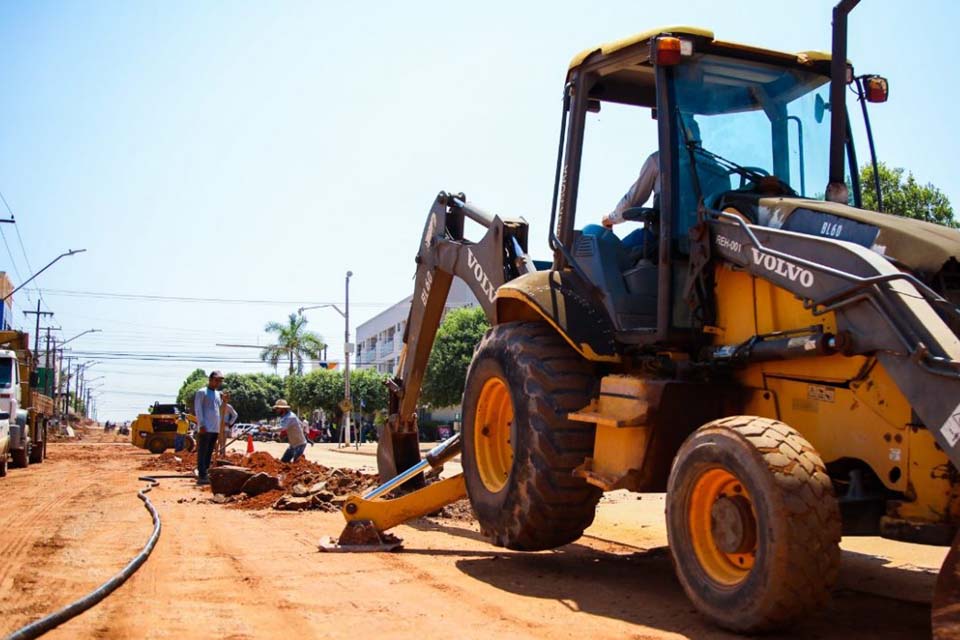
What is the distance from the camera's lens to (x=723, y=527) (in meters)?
4.88

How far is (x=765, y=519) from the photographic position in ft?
14.8

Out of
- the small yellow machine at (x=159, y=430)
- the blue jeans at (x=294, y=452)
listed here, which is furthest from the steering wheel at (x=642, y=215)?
the small yellow machine at (x=159, y=430)

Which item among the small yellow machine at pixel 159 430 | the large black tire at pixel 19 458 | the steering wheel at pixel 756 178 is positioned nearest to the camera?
the steering wheel at pixel 756 178

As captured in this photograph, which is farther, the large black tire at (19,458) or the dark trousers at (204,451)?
the large black tire at (19,458)

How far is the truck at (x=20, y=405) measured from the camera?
18.7 metres

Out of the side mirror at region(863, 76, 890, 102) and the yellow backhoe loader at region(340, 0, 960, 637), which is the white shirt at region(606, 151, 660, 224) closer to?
the yellow backhoe loader at region(340, 0, 960, 637)

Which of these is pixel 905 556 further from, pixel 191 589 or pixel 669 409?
pixel 191 589

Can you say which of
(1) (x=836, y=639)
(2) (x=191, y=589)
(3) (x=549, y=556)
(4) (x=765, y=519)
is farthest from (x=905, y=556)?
(2) (x=191, y=589)

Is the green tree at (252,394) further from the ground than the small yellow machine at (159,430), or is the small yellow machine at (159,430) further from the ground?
the green tree at (252,394)

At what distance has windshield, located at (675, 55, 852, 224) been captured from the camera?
6355 millimetres

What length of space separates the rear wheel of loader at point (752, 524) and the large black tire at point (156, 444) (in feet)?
103

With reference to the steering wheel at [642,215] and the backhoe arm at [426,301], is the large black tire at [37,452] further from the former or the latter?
the steering wheel at [642,215]

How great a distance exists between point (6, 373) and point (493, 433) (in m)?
14.6

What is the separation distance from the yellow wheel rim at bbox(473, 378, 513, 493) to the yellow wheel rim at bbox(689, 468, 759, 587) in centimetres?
253
